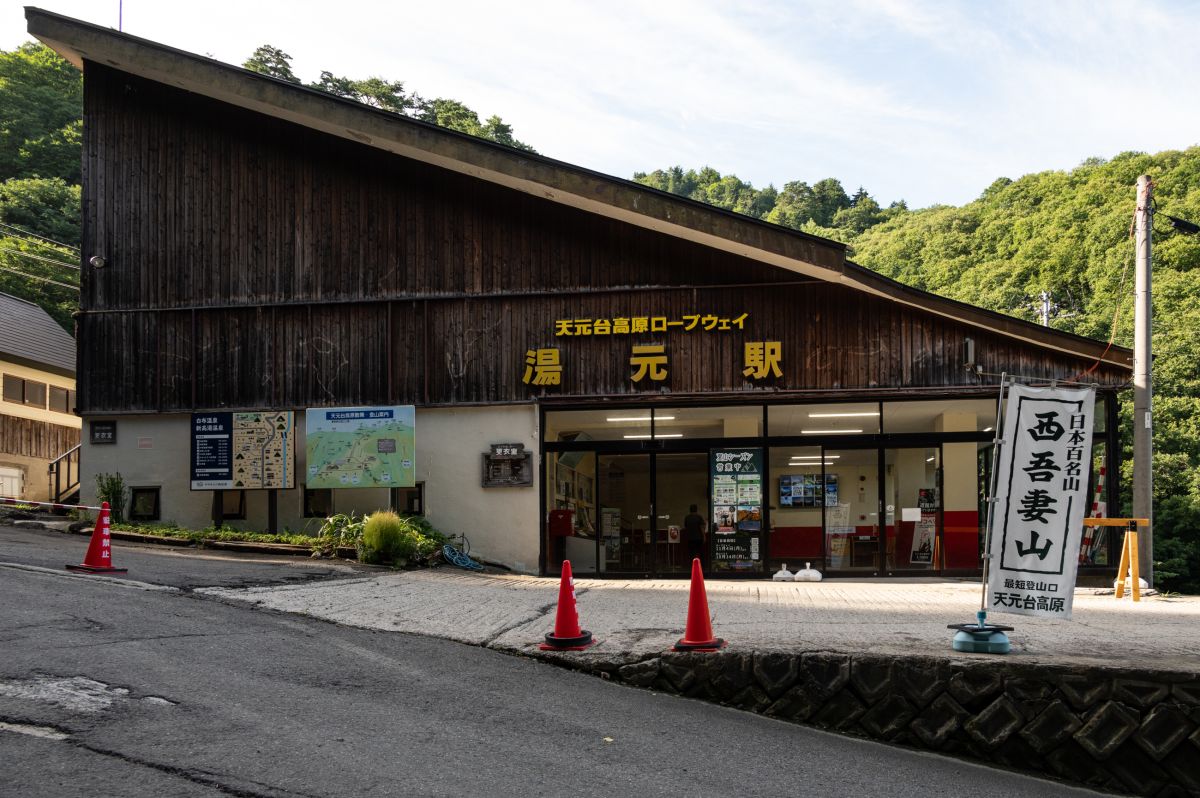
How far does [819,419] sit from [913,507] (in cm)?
231

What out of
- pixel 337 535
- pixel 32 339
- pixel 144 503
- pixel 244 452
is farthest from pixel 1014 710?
pixel 32 339

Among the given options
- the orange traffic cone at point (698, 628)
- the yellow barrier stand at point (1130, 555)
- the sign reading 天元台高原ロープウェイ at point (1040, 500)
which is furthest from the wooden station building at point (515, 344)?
the orange traffic cone at point (698, 628)

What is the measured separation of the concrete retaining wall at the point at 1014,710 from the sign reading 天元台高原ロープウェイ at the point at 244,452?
13395 millimetres

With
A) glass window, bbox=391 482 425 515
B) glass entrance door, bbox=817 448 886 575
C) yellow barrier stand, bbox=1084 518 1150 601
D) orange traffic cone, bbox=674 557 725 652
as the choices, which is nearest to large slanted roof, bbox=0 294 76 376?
glass window, bbox=391 482 425 515

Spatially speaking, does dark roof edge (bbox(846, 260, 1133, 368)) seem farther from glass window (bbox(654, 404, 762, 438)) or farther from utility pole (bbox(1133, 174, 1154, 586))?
glass window (bbox(654, 404, 762, 438))

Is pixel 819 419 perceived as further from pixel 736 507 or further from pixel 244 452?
pixel 244 452

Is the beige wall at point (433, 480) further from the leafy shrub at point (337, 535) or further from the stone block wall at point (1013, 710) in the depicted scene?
the stone block wall at point (1013, 710)

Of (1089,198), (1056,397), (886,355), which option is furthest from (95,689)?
(1089,198)

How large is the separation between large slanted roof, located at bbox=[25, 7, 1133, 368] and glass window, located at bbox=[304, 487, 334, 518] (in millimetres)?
6723

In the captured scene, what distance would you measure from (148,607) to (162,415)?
1134 cm

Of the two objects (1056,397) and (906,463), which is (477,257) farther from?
(1056,397)

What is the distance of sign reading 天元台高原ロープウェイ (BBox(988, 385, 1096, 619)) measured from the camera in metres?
8.85

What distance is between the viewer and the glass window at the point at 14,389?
3023 centimetres

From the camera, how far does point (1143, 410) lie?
57.5 ft
